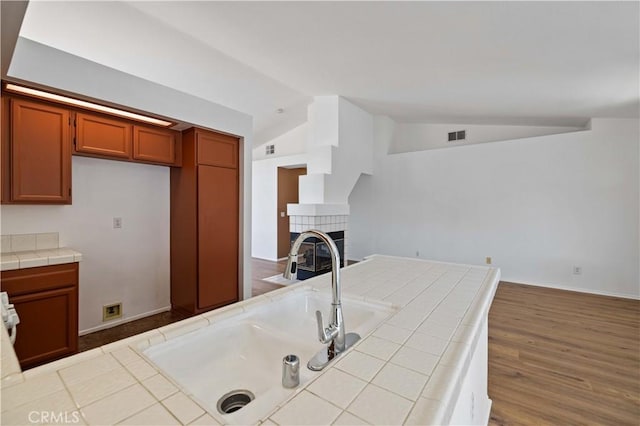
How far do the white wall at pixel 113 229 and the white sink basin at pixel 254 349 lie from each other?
2339 millimetres

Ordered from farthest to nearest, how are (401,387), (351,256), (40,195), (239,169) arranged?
(351,256) < (239,169) < (40,195) < (401,387)

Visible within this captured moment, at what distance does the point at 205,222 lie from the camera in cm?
299

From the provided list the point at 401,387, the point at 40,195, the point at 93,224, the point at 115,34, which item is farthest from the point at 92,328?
the point at 401,387

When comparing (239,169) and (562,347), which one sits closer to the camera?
(562,347)

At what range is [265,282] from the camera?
451 cm

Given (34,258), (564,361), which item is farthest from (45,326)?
(564,361)

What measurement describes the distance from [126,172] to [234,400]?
276 centimetres

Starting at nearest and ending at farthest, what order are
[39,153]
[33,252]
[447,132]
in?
[39,153]
[33,252]
[447,132]

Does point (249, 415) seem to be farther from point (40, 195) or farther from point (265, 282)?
point (265, 282)

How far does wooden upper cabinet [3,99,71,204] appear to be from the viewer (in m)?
1.97

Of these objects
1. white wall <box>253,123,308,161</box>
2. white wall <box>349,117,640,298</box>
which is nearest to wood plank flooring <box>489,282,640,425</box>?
white wall <box>349,117,640,298</box>

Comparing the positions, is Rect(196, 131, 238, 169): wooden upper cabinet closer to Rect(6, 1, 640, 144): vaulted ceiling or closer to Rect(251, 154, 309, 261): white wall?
Rect(6, 1, 640, 144): vaulted ceiling

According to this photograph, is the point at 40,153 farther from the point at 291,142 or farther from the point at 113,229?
the point at 291,142

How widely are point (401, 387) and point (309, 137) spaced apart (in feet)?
15.3
